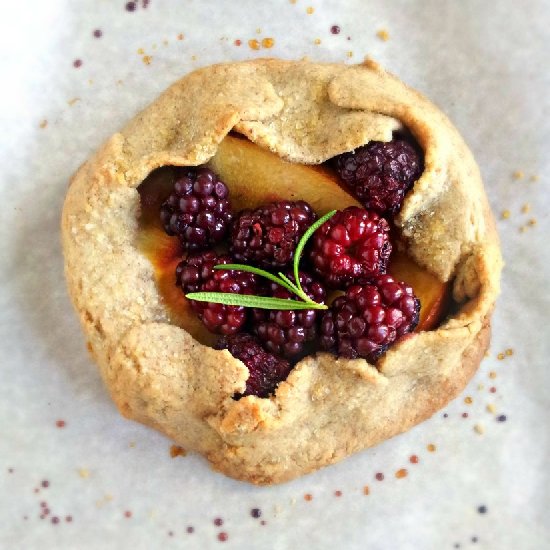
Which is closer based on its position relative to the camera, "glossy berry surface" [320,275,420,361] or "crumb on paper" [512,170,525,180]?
"glossy berry surface" [320,275,420,361]

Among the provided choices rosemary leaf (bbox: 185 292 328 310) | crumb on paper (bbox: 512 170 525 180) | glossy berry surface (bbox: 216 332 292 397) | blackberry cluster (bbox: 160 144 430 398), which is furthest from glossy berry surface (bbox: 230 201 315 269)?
crumb on paper (bbox: 512 170 525 180)

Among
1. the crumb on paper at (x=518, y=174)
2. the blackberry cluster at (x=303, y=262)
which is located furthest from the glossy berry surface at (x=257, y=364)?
the crumb on paper at (x=518, y=174)

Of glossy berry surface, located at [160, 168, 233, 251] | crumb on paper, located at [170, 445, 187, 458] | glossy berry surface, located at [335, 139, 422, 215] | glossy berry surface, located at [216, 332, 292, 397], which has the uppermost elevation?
glossy berry surface, located at [335, 139, 422, 215]

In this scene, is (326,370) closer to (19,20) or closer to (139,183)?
(139,183)

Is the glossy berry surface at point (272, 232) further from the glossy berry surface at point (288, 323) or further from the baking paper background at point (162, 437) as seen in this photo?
the baking paper background at point (162, 437)

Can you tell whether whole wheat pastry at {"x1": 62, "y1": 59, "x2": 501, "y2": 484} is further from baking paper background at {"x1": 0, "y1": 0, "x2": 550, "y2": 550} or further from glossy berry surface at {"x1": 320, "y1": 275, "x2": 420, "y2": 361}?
baking paper background at {"x1": 0, "y1": 0, "x2": 550, "y2": 550}

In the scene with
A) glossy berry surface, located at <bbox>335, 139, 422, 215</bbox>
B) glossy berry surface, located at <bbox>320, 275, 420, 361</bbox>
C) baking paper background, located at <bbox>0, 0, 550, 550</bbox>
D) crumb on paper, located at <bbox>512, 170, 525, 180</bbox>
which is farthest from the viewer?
crumb on paper, located at <bbox>512, 170, 525, 180</bbox>

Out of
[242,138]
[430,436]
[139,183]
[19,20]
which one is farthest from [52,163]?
[430,436]
